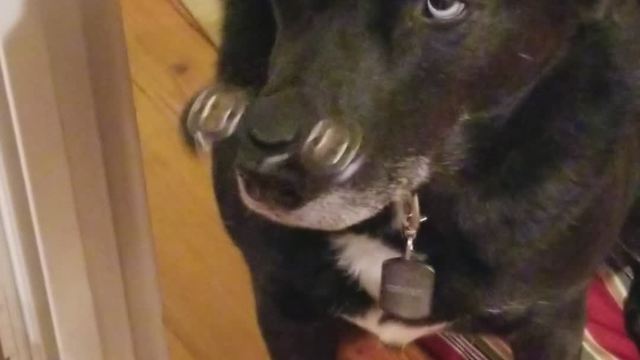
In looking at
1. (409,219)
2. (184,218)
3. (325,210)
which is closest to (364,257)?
(409,219)

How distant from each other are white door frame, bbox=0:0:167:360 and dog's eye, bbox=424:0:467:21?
297mm

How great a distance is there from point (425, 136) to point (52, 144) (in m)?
0.32

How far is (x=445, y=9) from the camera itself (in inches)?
30.4

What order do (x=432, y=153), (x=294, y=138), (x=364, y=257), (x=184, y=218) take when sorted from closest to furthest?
(x=294, y=138)
(x=432, y=153)
(x=364, y=257)
(x=184, y=218)

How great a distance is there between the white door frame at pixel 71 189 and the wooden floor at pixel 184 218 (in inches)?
5.3

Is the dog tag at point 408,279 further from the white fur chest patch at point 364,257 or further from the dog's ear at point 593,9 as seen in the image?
the dog's ear at point 593,9

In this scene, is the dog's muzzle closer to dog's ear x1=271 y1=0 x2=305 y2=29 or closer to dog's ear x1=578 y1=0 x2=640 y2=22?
dog's ear x1=271 y1=0 x2=305 y2=29

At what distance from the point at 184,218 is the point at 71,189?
41 cm

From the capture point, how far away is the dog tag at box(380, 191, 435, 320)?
944mm

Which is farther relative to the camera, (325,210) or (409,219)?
(409,219)

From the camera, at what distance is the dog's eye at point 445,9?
767mm

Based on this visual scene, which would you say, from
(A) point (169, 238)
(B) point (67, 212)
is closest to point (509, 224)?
(B) point (67, 212)

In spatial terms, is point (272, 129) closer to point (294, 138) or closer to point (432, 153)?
point (294, 138)

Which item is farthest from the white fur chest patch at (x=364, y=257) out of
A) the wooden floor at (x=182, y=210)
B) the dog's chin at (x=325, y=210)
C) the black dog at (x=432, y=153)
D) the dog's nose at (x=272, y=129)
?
the wooden floor at (x=182, y=210)
